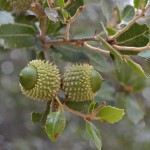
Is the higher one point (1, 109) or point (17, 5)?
point (17, 5)

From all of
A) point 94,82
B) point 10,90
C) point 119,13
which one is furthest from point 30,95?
point 10,90

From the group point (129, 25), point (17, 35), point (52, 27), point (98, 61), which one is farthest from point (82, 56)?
point (129, 25)

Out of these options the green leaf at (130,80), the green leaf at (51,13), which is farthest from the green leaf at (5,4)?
the green leaf at (130,80)

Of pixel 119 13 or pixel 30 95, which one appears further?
pixel 119 13

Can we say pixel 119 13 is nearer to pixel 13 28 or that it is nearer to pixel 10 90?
pixel 13 28

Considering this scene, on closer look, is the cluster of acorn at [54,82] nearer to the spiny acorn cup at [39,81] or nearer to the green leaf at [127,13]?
the spiny acorn cup at [39,81]

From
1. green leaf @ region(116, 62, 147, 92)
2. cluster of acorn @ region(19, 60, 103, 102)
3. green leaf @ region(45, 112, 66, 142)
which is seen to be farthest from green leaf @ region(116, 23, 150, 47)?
green leaf @ region(116, 62, 147, 92)

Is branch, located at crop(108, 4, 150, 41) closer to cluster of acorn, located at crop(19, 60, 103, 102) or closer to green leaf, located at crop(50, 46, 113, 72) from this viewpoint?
cluster of acorn, located at crop(19, 60, 103, 102)
